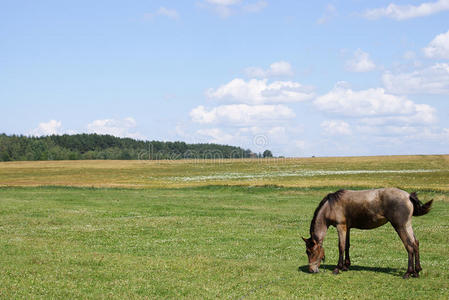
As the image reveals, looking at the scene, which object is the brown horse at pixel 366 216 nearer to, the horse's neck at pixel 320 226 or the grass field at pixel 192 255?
the horse's neck at pixel 320 226

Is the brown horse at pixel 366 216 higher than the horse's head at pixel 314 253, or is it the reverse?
the brown horse at pixel 366 216

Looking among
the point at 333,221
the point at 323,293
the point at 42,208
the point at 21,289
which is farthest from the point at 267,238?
the point at 42,208

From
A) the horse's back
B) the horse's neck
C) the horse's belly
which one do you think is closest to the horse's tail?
the horse's back

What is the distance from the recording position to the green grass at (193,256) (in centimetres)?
1232

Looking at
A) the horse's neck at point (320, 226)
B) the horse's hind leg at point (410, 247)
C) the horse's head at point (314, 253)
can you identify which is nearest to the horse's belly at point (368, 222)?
the horse's hind leg at point (410, 247)

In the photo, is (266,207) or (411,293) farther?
(266,207)

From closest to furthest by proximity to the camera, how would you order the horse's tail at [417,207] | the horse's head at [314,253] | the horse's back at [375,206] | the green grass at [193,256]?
the green grass at [193,256]
the horse's tail at [417,207]
the horse's back at [375,206]
the horse's head at [314,253]

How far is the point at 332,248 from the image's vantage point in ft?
65.4

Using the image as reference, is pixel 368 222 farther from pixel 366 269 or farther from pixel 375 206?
pixel 366 269

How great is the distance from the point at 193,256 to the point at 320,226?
550 centimetres

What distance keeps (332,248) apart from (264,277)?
7.11 m

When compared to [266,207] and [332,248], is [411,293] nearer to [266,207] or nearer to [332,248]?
[332,248]

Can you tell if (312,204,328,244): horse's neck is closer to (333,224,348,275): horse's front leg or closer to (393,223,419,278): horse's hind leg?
(333,224,348,275): horse's front leg

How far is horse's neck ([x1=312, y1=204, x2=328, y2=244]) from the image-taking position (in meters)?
14.3
